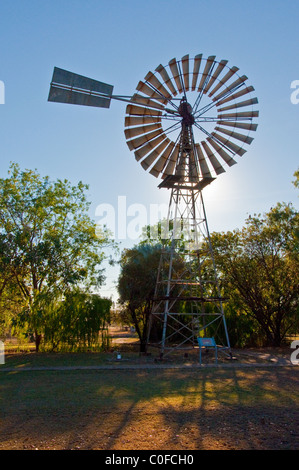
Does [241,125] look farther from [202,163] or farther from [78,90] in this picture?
[78,90]

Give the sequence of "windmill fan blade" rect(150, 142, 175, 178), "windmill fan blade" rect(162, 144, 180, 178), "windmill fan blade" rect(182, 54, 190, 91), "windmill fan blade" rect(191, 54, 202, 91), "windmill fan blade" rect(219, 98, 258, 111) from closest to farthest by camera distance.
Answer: "windmill fan blade" rect(191, 54, 202, 91) → "windmill fan blade" rect(182, 54, 190, 91) → "windmill fan blade" rect(219, 98, 258, 111) → "windmill fan blade" rect(150, 142, 175, 178) → "windmill fan blade" rect(162, 144, 180, 178)

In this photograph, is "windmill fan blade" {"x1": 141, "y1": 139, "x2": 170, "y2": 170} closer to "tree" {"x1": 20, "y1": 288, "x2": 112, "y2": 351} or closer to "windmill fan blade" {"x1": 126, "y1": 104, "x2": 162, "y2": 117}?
"windmill fan blade" {"x1": 126, "y1": 104, "x2": 162, "y2": 117}

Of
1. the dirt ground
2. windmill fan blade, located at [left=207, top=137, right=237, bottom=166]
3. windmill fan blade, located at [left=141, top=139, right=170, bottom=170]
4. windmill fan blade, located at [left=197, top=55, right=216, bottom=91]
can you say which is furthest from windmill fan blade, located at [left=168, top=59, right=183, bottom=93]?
the dirt ground

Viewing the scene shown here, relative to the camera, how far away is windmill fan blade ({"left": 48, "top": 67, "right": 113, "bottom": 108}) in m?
14.9

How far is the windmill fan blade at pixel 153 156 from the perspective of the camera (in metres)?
19.4

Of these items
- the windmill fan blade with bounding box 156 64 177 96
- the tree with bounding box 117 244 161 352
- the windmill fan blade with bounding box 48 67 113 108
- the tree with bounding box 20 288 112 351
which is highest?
the windmill fan blade with bounding box 156 64 177 96

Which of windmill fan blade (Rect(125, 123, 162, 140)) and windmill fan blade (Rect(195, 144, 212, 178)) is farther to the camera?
windmill fan blade (Rect(195, 144, 212, 178))

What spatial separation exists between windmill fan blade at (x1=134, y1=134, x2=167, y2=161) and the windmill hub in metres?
1.39

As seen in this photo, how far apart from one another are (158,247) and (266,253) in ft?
24.7

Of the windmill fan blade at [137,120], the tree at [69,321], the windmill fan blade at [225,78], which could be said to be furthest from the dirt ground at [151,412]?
the windmill fan blade at [225,78]

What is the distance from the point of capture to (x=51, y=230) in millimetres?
20969

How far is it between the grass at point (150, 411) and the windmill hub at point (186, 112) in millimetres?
12660

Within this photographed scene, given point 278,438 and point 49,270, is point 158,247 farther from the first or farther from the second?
point 278,438

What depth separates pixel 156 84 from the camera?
56.9ft
